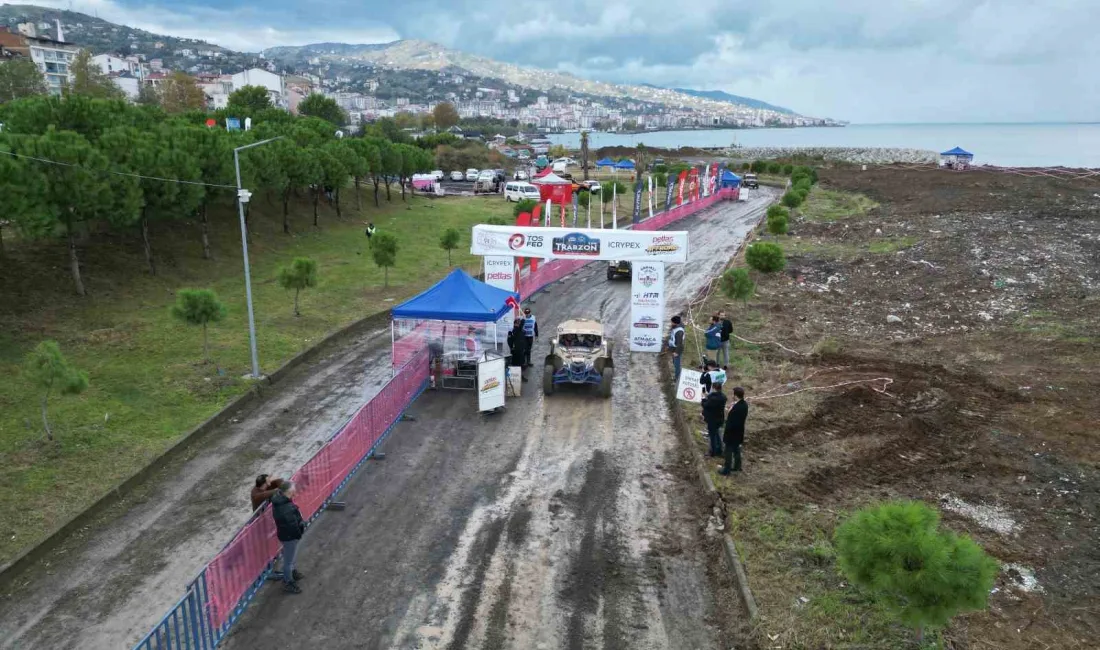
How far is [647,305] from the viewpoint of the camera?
22.3 m

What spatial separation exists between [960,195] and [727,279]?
42.5 m

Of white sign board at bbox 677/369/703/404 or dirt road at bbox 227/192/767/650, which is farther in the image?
white sign board at bbox 677/369/703/404

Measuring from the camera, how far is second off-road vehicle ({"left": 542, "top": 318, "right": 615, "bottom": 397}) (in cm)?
1891

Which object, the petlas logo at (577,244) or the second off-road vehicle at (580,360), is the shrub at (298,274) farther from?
the second off-road vehicle at (580,360)

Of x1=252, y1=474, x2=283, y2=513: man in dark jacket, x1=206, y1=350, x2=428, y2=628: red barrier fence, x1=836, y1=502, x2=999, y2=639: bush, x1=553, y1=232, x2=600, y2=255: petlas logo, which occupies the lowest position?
x1=206, y1=350, x2=428, y2=628: red barrier fence

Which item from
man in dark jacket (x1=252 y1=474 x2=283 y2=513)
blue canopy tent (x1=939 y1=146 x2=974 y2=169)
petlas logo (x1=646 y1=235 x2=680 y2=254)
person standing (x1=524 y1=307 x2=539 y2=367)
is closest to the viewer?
man in dark jacket (x1=252 y1=474 x2=283 y2=513)

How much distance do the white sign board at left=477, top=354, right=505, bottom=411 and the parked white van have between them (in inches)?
1735

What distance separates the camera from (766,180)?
307 ft

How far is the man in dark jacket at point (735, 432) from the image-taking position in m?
13.5

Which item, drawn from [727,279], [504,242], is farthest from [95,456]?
[727,279]

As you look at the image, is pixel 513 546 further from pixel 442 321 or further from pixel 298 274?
pixel 298 274

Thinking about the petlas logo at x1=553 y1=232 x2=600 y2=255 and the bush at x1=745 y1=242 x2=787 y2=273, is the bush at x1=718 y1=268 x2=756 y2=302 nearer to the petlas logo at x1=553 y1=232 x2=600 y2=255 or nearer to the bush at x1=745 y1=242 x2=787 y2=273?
the bush at x1=745 y1=242 x2=787 y2=273

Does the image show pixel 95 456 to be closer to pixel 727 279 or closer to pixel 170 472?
pixel 170 472

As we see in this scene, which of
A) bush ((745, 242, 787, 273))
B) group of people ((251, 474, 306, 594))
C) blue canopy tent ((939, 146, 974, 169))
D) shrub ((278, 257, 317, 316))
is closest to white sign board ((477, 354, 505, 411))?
group of people ((251, 474, 306, 594))
